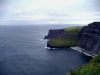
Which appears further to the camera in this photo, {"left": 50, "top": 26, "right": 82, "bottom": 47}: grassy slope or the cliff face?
{"left": 50, "top": 26, "right": 82, "bottom": 47}: grassy slope

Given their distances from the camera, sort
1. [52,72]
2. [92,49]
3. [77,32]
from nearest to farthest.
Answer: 1. [52,72]
2. [92,49]
3. [77,32]

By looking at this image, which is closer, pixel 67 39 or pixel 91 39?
pixel 91 39

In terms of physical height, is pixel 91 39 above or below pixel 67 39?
above

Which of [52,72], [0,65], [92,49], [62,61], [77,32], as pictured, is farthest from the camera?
[77,32]

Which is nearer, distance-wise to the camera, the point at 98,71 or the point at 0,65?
the point at 98,71

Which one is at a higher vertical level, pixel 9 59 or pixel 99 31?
pixel 99 31

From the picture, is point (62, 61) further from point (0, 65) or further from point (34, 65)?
point (0, 65)

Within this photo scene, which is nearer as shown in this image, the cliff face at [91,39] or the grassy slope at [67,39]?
the cliff face at [91,39]

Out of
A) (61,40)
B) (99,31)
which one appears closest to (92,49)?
(99,31)
